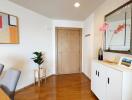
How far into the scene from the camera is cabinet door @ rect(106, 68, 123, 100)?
5.71 feet

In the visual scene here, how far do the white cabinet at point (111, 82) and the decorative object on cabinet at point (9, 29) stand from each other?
6.67 ft

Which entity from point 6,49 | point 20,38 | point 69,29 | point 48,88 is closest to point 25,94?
point 48,88

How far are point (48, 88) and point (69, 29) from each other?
2.48 meters

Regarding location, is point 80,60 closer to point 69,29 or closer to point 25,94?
point 69,29

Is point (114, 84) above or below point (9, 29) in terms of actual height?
Answer: below

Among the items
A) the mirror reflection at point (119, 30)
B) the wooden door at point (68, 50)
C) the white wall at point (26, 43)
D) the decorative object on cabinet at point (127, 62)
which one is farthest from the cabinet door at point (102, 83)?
the wooden door at point (68, 50)

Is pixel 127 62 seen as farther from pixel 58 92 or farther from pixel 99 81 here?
pixel 58 92

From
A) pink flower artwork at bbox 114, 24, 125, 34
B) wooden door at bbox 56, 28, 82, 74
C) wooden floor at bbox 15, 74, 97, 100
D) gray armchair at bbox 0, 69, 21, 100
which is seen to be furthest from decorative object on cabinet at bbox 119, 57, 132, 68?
wooden door at bbox 56, 28, 82, 74

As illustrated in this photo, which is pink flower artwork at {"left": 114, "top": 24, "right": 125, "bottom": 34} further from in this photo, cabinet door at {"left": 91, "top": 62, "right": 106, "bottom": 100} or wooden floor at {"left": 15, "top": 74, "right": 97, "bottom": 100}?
wooden floor at {"left": 15, "top": 74, "right": 97, "bottom": 100}

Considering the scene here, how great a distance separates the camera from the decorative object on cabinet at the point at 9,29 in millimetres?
2617

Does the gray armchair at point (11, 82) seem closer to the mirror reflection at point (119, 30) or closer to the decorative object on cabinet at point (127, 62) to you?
the decorative object on cabinet at point (127, 62)

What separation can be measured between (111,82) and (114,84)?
91 mm

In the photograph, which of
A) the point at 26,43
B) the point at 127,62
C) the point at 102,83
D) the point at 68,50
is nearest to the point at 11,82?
A: the point at 102,83

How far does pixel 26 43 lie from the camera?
3.33 meters
